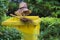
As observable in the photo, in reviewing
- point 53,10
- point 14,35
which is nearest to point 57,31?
point 14,35

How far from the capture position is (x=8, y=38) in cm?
401

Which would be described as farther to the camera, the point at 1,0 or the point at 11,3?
the point at 11,3

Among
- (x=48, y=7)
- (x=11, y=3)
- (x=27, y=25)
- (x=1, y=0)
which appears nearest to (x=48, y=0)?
(x=48, y=7)

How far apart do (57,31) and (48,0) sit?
5.99 metres

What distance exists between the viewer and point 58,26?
13.7 ft

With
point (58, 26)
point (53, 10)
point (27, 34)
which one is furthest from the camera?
point (53, 10)

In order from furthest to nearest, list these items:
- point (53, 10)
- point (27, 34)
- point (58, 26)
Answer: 1. point (53, 10)
2. point (27, 34)
3. point (58, 26)

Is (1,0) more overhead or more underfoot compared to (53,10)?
more overhead

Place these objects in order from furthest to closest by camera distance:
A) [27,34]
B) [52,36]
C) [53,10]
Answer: [53,10]
[27,34]
[52,36]

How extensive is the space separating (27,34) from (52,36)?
144 centimetres

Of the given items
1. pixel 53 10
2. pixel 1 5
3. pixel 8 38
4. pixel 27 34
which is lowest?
pixel 53 10

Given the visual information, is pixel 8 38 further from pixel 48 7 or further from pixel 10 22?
pixel 48 7

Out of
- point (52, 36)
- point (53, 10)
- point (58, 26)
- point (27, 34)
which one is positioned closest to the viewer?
point (52, 36)

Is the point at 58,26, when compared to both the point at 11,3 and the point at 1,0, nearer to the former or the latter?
the point at 1,0
